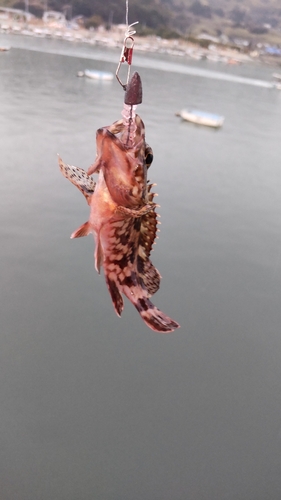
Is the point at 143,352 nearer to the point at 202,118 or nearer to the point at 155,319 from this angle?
the point at 155,319

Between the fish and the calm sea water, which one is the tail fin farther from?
the calm sea water

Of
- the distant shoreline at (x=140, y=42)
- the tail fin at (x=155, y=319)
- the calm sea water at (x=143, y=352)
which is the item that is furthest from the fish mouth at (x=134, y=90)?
the distant shoreline at (x=140, y=42)

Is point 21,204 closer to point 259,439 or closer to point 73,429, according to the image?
point 73,429

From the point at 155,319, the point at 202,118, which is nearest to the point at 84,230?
the point at 155,319

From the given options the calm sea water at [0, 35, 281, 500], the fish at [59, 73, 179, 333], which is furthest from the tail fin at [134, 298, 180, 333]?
the calm sea water at [0, 35, 281, 500]

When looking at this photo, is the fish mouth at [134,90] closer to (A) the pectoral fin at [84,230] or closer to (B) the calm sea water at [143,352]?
(A) the pectoral fin at [84,230]

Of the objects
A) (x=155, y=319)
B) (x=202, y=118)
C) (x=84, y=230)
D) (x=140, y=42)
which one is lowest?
(x=155, y=319)
